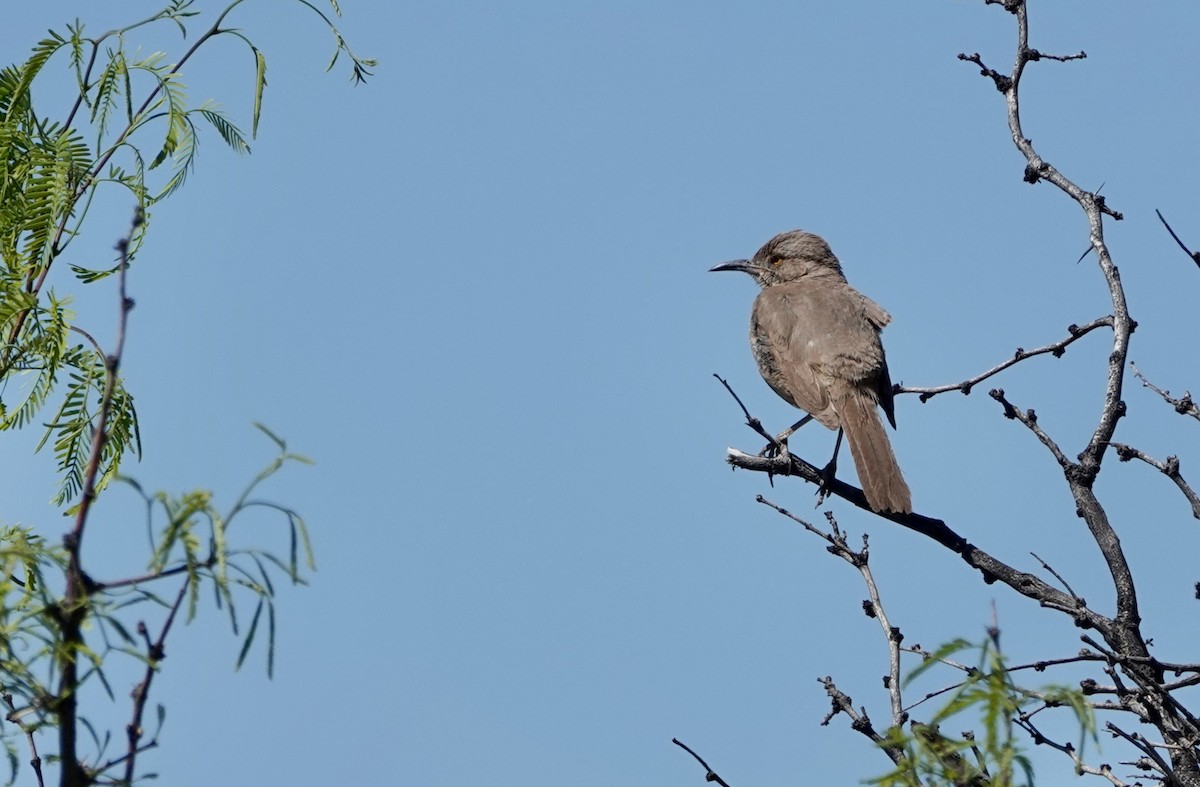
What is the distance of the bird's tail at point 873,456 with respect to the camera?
256 inches

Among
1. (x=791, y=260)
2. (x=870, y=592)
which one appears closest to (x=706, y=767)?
(x=870, y=592)

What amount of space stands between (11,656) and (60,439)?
249cm

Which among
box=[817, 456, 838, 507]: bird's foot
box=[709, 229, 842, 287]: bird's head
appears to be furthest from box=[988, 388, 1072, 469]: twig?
box=[709, 229, 842, 287]: bird's head

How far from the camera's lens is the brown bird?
7.18m

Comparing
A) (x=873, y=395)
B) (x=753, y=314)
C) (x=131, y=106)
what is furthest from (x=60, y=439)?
(x=753, y=314)

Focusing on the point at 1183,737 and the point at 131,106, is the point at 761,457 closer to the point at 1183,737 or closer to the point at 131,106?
the point at 1183,737

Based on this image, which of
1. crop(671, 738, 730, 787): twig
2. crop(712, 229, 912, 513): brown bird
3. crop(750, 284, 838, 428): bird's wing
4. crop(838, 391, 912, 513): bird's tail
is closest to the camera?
crop(671, 738, 730, 787): twig

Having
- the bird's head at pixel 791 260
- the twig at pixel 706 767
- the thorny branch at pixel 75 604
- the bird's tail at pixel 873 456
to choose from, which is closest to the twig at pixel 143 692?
the thorny branch at pixel 75 604

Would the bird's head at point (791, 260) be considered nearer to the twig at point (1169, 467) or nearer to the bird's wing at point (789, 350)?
the bird's wing at point (789, 350)

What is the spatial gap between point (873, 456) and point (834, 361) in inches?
33.7

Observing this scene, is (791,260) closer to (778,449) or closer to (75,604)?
(778,449)

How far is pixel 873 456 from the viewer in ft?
23.1

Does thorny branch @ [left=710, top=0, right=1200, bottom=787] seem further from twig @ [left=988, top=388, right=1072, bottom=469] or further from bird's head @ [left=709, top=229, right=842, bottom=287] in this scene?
bird's head @ [left=709, top=229, right=842, bottom=287]

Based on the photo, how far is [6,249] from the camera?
4.30m
